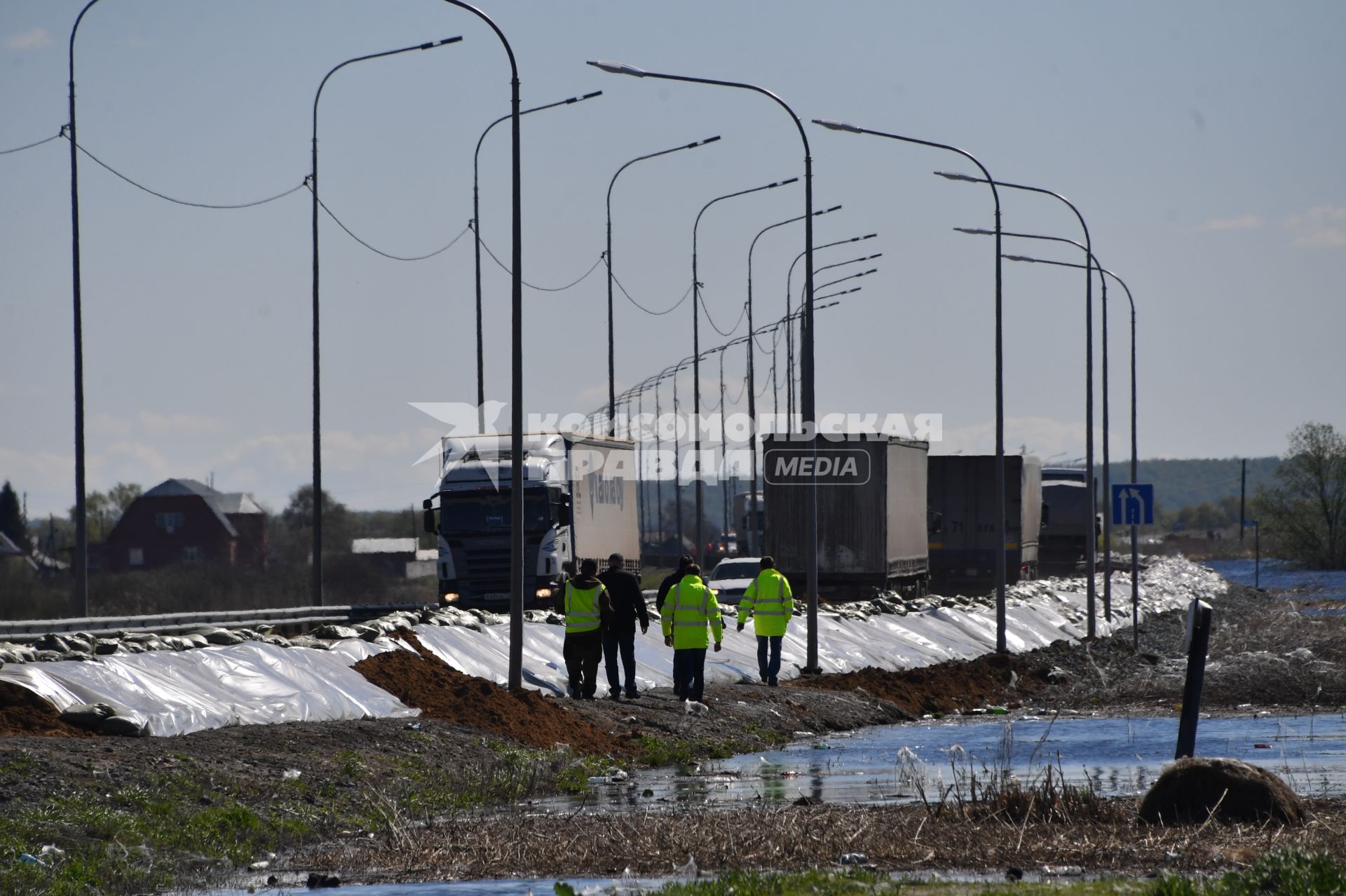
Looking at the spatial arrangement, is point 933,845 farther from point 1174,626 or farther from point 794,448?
point 1174,626

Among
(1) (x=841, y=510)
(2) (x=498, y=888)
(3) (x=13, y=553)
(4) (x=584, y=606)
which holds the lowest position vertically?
(3) (x=13, y=553)

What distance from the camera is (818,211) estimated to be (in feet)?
116

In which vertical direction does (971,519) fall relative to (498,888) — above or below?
above

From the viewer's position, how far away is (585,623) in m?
20.5

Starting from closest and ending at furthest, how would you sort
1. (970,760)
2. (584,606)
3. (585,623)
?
(970,760)
(584,606)
(585,623)

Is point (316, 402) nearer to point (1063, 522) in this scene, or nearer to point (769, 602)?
point (769, 602)

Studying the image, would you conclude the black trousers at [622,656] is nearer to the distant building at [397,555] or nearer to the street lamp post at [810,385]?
the street lamp post at [810,385]

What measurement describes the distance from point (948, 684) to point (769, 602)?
506cm

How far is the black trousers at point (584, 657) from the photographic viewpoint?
2075cm

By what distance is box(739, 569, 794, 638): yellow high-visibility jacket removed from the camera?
76.8 ft

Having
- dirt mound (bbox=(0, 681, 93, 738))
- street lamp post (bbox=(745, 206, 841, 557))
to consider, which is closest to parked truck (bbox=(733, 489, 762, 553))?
street lamp post (bbox=(745, 206, 841, 557))

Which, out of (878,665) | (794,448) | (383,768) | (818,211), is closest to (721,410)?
(794,448)

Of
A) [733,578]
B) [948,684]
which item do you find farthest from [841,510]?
[948,684]

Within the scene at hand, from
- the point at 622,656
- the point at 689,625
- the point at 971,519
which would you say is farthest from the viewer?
the point at 971,519
